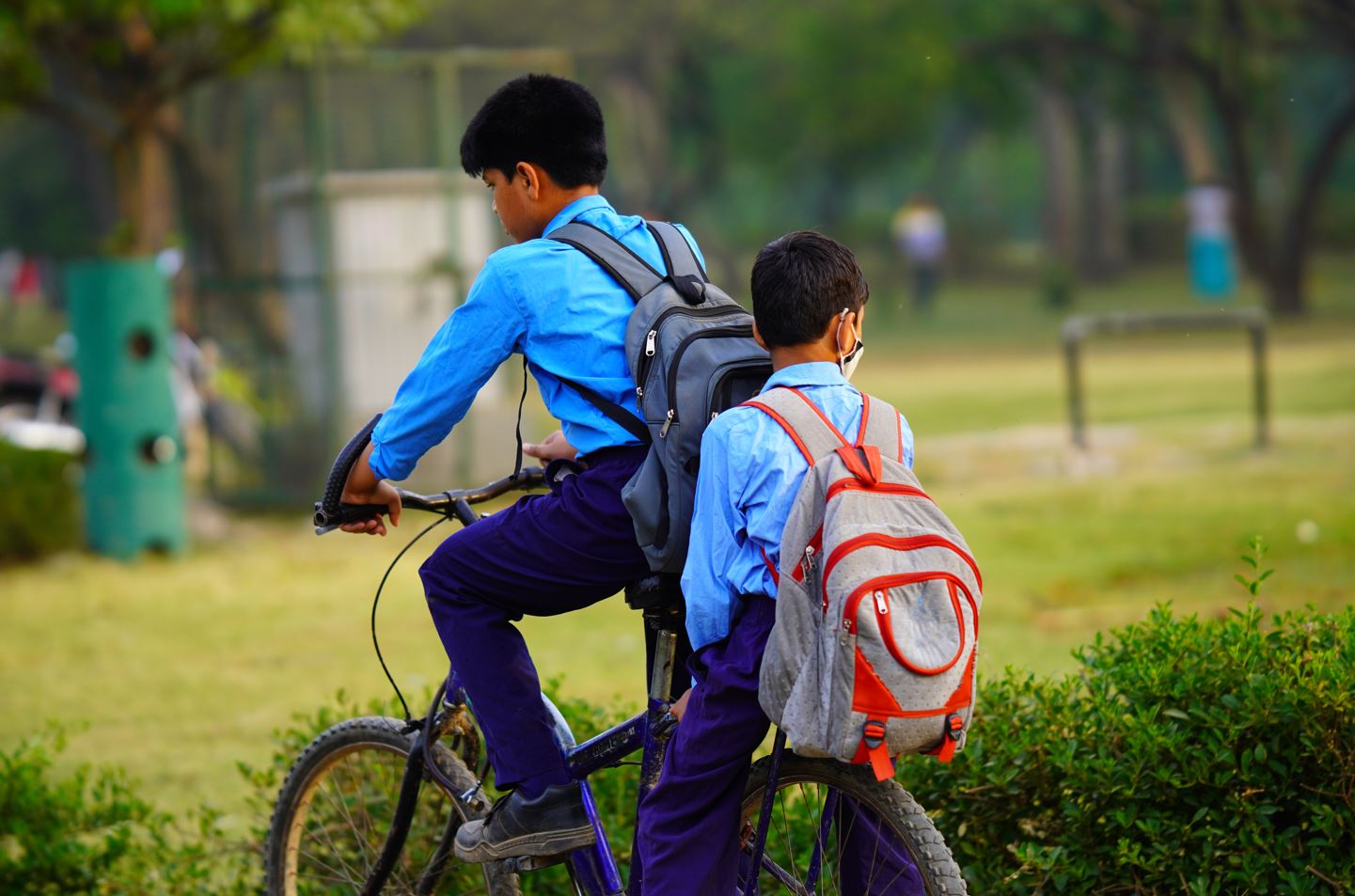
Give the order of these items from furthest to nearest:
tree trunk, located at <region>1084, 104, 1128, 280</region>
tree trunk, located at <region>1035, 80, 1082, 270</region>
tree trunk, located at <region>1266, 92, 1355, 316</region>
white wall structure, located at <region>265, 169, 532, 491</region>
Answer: tree trunk, located at <region>1084, 104, 1128, 280</region> → tree trunk, located at <region>1035, 80, 1082, 270</region> → tree trunk, located at <region>1266, 92, 1355, 316</region> → white wall structure, located at <region>265, 169, 532, 491</region>

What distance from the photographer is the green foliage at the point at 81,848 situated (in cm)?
426

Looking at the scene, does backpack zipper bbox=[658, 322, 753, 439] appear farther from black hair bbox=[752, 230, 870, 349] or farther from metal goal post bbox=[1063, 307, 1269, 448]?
metal goal post bbox=[1063, 307, 1269, 448]

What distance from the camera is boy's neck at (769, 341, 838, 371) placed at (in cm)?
280

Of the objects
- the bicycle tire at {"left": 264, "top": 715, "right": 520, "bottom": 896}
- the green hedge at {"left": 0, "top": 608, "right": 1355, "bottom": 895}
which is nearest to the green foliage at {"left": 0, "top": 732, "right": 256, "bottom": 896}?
the bicycle tire at {"left": 264, "top": 715, "right": 520, "bottom": 896}

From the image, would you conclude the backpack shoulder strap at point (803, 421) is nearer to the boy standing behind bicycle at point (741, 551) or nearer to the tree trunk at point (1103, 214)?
the boy standing behind bicycle at point (741, 551)

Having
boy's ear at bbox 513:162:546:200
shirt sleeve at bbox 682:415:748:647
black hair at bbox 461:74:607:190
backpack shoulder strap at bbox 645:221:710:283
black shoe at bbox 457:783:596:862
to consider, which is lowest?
black shoe at bbox 457:783:596:862

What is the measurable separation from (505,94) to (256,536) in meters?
8.78

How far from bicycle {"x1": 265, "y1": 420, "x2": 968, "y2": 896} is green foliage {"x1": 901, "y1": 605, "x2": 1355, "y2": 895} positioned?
1.17 feet

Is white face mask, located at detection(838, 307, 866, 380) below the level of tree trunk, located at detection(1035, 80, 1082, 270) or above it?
below

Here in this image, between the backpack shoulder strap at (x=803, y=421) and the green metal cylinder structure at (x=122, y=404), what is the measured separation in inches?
334

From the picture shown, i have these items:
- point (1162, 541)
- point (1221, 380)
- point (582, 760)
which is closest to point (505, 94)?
point (582, 760)

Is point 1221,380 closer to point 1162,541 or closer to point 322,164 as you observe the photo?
point 1162,541

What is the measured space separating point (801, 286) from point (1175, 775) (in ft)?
3.94

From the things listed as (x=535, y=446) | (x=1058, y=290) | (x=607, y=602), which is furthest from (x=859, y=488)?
(x=1058, y=290)
